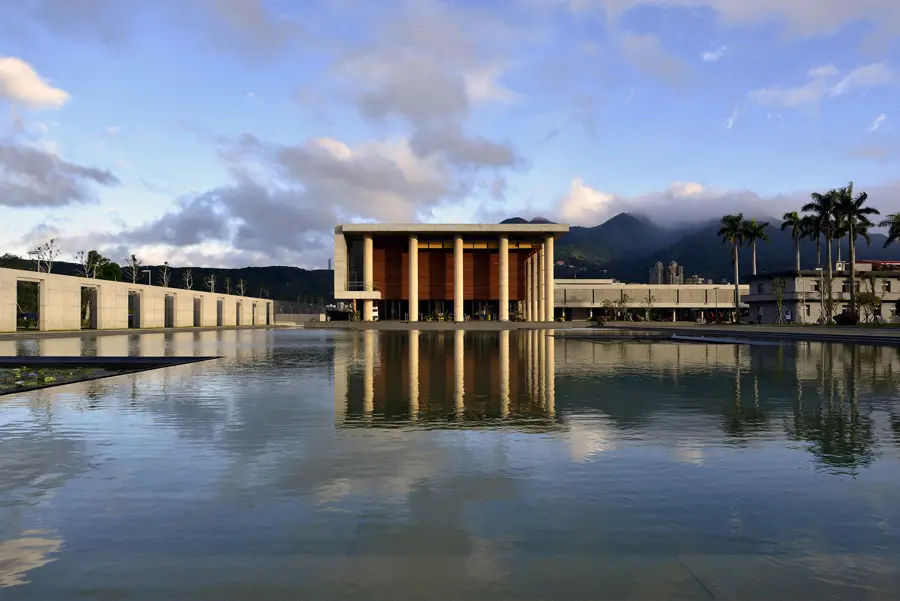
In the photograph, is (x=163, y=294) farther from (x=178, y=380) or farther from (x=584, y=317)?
(x=584, y=317)

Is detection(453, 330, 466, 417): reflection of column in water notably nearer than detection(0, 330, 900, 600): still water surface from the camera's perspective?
No

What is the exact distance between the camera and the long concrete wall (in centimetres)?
6138

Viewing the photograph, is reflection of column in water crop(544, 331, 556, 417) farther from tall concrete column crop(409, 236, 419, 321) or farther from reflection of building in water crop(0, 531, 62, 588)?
tall concrete column crop(409, 236, 419, 321)

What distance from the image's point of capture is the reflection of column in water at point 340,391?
13344 mm

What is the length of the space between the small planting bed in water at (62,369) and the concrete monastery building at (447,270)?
78.4 metres

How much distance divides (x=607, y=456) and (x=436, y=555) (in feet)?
14.6

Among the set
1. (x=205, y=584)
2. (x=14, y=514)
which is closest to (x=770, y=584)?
(x=205, y=584)

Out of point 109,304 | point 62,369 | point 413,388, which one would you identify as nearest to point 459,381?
point 413,388

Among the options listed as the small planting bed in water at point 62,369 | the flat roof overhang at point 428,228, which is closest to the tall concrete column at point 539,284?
the flat roof overhang at point 428,228

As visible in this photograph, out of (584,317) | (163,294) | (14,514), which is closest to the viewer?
(14,514)

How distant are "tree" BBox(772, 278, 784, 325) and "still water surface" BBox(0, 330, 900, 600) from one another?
96.9 metres

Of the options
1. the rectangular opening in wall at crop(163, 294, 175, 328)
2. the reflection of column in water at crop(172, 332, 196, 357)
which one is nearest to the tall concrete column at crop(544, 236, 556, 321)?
the rectangular opening in wall at crop(163, 294, 175, 328)

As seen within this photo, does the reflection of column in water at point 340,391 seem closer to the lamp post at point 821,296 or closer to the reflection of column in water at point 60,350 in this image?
the reflection of column in water at point 60,350

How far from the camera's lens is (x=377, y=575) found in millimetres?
5461
